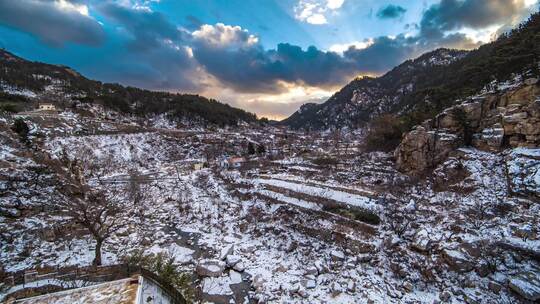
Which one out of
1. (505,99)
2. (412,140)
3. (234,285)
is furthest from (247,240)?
(505,99)

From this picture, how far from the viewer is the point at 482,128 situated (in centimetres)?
2036

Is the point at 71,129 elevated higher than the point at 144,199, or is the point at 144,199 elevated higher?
the point at 71,129

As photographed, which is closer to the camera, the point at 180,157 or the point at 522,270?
the point at 522,270

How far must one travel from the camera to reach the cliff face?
1725 cm

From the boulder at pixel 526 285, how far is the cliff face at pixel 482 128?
39.8ft

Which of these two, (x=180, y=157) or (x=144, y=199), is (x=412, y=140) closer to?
(x=144, y=199)

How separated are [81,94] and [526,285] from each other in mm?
109957

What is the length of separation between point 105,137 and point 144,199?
3099cm

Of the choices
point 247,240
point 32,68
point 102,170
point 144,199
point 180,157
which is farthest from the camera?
point 32,68

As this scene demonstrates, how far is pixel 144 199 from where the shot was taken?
2220cm

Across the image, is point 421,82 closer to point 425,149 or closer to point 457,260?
point 425,149

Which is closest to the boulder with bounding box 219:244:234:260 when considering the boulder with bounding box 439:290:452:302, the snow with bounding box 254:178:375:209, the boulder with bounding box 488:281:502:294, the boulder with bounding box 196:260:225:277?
the boulder with bounding box 196:260:225:277

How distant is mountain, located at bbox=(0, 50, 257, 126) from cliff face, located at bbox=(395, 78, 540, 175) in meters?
76.4

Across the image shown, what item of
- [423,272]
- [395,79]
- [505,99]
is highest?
[395,79]
